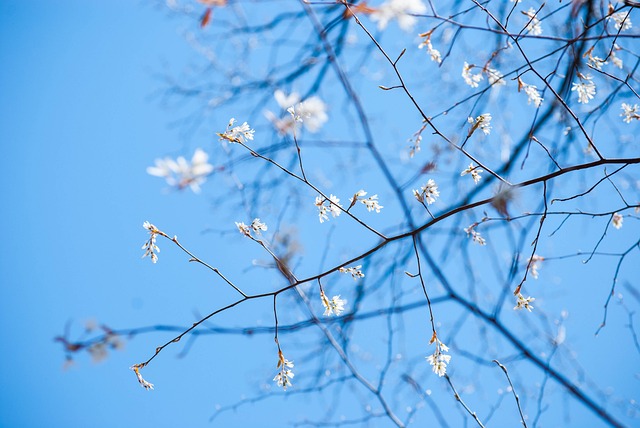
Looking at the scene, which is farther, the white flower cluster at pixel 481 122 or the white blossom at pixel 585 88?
the white blossom at pixel 585 88

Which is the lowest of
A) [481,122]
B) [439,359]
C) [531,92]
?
[439,359]

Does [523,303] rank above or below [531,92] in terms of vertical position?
below

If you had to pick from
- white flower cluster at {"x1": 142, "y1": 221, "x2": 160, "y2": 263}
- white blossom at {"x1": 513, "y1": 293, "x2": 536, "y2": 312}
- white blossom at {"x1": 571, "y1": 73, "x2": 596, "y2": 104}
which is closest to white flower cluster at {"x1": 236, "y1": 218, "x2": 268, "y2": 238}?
white flower cluster at {"x1": 142, "y1": 221, "x2": 160, "y2": 263}

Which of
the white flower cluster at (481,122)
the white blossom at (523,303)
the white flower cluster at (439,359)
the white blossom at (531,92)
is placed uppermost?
the white blossom at (531,92)

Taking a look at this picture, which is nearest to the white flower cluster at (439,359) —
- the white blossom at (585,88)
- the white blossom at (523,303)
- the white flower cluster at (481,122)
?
the white blossom at (523,303)

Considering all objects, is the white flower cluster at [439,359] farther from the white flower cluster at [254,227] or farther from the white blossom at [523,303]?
the white flower cluster at [254,227]

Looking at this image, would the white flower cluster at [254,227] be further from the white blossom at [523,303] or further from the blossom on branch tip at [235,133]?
the white blossom at [523,303]

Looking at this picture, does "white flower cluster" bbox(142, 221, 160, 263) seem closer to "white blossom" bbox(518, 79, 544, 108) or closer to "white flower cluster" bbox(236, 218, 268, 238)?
"white flower cluster" bbox(236, 218, 268, 238)

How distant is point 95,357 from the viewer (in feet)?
4.14

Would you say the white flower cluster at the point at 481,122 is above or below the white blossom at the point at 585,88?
below

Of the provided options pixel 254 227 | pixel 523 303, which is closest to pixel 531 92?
pixel 523 303

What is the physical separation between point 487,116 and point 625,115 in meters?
0.57

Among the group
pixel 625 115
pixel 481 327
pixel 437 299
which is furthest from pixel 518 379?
pixel 625 115

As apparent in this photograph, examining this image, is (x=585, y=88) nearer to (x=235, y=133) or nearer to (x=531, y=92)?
(x=531, y=92)
